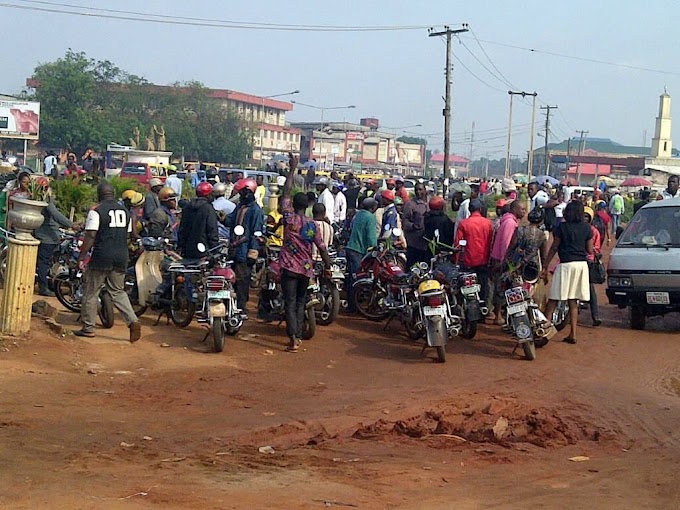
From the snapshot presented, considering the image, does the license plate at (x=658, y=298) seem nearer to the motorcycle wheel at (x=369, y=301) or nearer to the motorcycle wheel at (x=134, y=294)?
the motorcycle wheel at (x=369, y=301)

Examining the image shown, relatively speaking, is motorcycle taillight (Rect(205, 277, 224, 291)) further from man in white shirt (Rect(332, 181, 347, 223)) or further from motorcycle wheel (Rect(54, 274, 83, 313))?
man in white shirt (Rect(332, 181, 347, 223))

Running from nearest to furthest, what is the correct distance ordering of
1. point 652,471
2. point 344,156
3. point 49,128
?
point 652,471 < point 49,128 < point 344,156

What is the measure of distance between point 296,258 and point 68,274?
3.46 metres

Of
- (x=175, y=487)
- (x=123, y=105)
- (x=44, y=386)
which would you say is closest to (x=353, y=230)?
(x=44, y=386)

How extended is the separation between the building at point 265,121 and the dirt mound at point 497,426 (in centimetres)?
7427

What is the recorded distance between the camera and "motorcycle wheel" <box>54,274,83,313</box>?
12.7 m

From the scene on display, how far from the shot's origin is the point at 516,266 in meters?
12.1

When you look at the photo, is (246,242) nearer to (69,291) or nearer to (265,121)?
(69,291)

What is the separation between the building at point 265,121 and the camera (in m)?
89.7

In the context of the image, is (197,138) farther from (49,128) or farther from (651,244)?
(651,244)

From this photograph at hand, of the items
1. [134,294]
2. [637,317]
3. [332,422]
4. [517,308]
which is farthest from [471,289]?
[134,294]

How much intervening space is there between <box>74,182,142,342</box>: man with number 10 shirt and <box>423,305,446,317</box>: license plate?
134 inches

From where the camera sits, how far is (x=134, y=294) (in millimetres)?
12781

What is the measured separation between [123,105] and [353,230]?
61.5 meters
